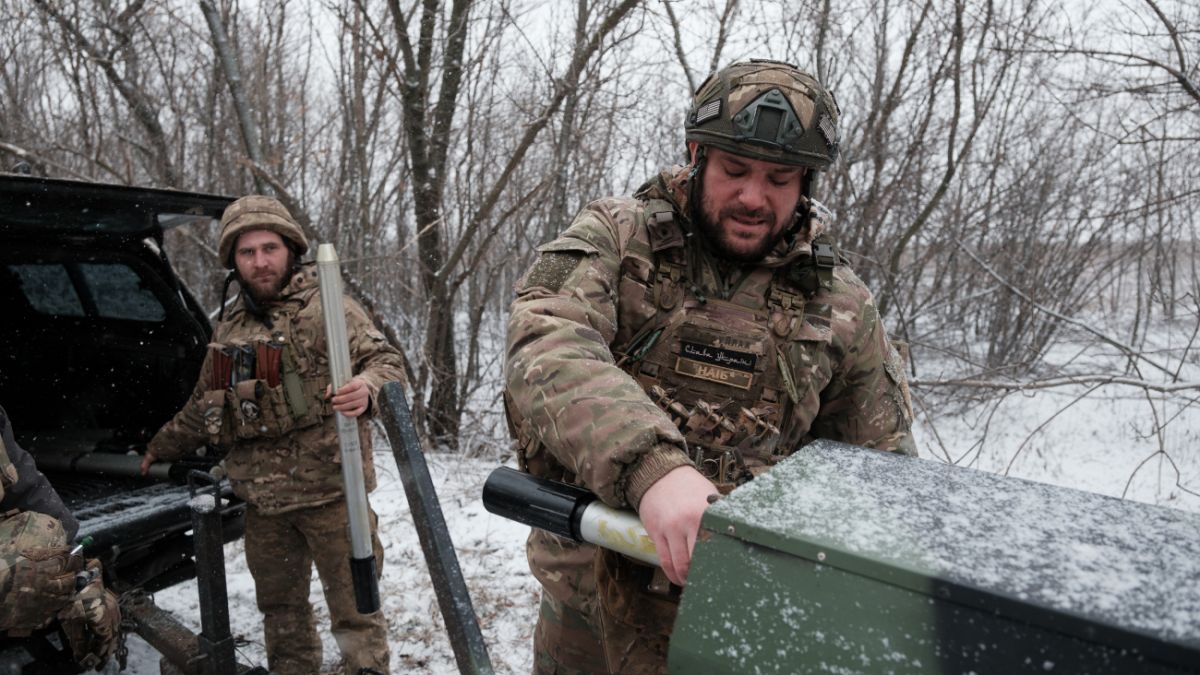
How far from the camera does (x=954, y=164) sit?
7.72 meters

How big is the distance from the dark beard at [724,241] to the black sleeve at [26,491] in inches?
90.9

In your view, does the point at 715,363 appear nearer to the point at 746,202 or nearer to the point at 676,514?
the point at 746,202

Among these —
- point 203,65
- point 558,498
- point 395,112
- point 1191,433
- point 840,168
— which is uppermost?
point 203,65

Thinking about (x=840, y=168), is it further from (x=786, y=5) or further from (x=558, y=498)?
(x=558, y=498)

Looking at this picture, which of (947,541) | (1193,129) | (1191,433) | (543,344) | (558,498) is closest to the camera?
(947,541)

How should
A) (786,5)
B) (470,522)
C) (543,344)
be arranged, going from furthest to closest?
(786,5)
(470,522)
(543,344)

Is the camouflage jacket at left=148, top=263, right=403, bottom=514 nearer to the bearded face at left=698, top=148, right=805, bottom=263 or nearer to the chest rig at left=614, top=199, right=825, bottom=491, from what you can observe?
A: the chest rig at left=614, top=199, right=825, bottom=491

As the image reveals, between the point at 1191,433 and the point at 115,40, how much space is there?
13643 millimetres

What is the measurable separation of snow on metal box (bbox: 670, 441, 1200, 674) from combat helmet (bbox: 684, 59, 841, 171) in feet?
2.96

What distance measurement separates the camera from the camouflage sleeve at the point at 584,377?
4.05 ft

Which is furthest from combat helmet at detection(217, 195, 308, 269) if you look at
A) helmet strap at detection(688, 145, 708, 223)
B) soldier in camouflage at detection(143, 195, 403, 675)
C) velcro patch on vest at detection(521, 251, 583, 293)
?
helmet strap at detection(688, 145, 708, 223)

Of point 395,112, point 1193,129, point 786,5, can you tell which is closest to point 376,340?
point 395,112

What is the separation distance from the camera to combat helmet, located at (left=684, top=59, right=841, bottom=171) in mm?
1694

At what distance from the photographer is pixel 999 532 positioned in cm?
91
